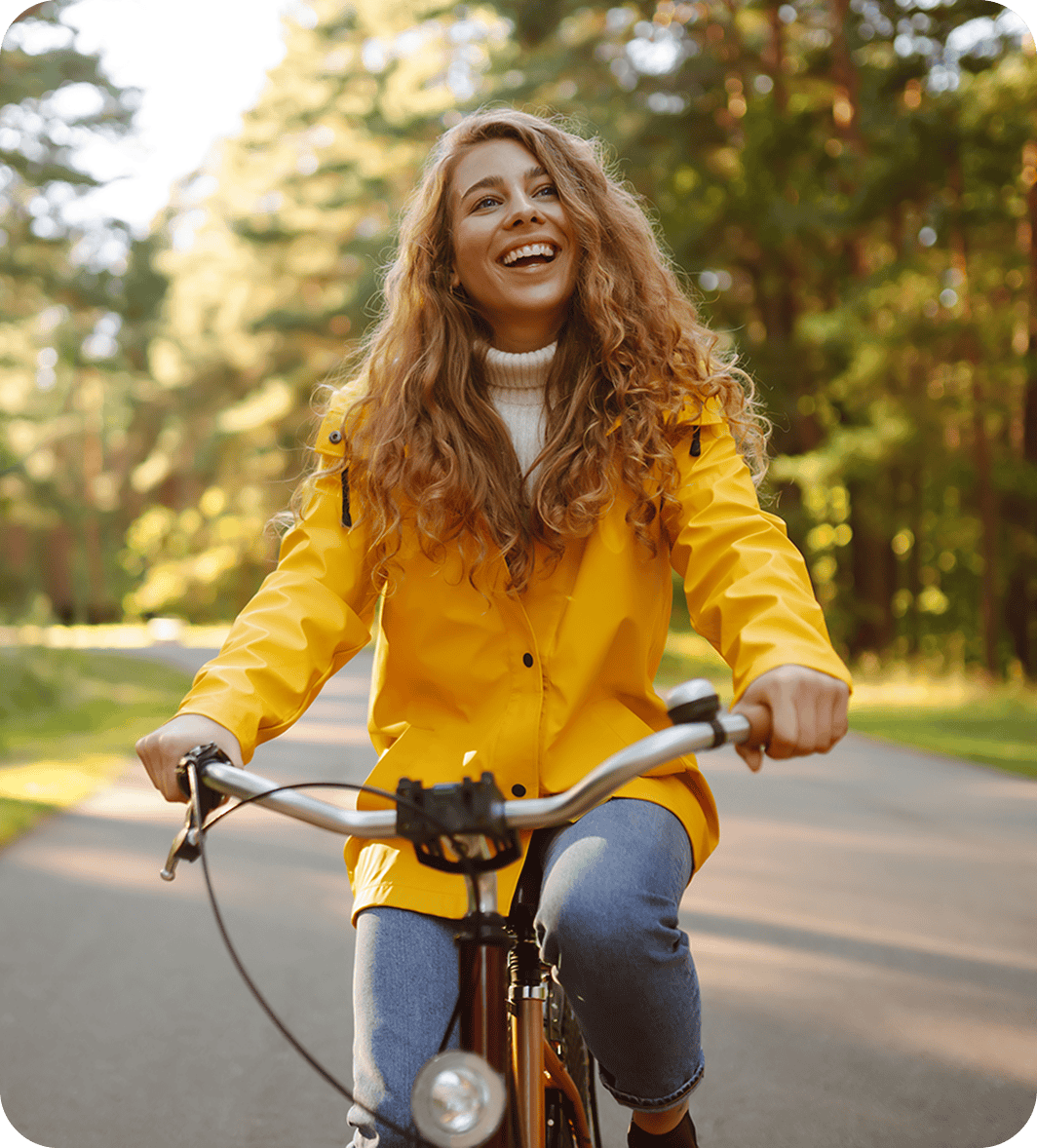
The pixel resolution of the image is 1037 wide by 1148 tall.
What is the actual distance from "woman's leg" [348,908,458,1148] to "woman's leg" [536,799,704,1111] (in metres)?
0.17

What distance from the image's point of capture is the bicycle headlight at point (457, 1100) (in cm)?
147

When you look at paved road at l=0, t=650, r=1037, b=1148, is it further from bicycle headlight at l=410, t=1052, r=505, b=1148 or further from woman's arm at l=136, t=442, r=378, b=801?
bicycle headlight at l=410, t=1052, r=505, b=1148

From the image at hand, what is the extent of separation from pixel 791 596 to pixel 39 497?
21903 mm

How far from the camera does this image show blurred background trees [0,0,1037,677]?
16.3 metres

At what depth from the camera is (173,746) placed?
188 centimetres

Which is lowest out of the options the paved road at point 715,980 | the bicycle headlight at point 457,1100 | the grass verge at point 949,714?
the grass verge at point 949,714

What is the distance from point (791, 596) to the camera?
2002 millimetres

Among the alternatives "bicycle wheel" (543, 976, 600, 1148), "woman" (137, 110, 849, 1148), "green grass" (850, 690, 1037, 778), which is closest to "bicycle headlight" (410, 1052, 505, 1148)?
"woman" (137, 110, 849, 1148)

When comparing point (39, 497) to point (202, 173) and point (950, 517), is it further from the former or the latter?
point (202, 173)

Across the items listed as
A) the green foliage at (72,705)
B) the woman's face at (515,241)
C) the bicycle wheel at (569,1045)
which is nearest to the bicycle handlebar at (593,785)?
the bicycle wheel at (569,1045)

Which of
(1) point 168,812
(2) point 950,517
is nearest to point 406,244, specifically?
(1) point 168,812

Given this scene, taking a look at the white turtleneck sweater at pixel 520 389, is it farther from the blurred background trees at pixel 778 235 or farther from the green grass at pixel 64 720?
the blurred background trees at pixel 778 235

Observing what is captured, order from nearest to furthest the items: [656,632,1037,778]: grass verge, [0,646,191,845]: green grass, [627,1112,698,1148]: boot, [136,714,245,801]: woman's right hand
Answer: [136,714,245,801]: woman's right hand, [627,1112,698,1148]: boot, [0,646,191,845]: green grass, [656,632,1037,778]: grass verge

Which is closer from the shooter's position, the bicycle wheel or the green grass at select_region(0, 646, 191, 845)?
the bicycle wheel
